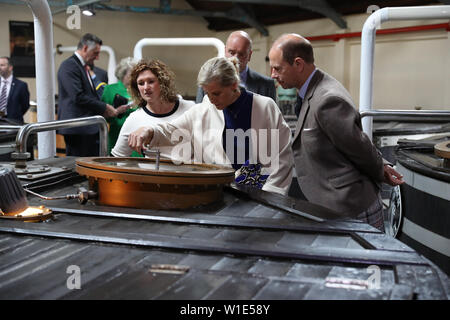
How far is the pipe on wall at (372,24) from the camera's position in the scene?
12.1ft

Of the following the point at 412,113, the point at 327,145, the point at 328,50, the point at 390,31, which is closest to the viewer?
the point at 327,145

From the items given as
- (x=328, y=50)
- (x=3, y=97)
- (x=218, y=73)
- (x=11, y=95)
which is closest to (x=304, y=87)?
(x=218, y=73)

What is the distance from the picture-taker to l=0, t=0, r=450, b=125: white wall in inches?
366

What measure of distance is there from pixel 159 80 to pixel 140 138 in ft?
2.88

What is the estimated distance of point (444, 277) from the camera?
130cm

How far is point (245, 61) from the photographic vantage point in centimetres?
347

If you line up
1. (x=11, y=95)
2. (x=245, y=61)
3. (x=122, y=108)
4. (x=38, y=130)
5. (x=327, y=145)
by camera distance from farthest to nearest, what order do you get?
(x=11, y=95), (x=122, y=108), (x=245, y=61), (x=38, y=130), (x=327, y=145)

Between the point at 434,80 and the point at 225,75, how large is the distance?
7900 mm

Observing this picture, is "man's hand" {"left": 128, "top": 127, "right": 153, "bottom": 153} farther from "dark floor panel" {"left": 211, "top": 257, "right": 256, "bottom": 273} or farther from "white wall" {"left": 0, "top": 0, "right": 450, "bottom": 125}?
"white wall" {"left": 0, "top": 0, "right": 450, "bottom": 125}

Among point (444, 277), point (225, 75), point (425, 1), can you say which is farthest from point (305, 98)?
point (425, 1)

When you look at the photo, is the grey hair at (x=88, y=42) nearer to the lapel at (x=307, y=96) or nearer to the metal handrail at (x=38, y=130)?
the metal handrail at (x=38, y=130)

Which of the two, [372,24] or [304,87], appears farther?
[372,24]

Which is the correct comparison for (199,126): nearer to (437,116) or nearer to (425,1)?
(437,116)

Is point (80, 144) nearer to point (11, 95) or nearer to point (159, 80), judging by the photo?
point (159, 80)
